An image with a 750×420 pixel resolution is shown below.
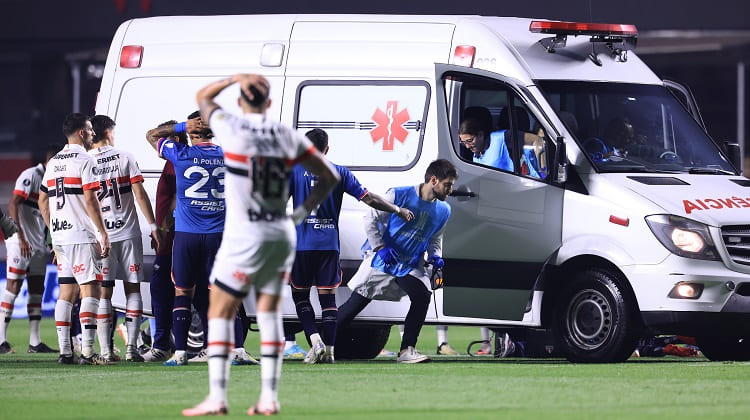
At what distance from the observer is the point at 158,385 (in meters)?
11.5

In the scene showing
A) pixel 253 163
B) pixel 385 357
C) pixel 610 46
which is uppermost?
pixel 610 46

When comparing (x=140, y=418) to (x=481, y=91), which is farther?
(x=481, y=91)

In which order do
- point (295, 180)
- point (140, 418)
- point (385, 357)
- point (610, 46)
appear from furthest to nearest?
point (385, 357) < point (610, 46) < point (295, 180) < point (140, 418)

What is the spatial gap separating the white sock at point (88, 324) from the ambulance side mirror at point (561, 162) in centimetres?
397

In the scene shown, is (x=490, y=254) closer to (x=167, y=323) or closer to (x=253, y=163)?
(x=167, y=323)

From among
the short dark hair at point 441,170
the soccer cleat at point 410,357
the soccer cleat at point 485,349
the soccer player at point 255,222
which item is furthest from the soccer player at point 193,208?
the soccer cleat at point 485,349

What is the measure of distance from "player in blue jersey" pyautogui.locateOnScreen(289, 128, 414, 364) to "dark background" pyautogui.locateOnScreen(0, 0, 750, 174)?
267 centimetres

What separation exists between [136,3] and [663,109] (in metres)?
13.9

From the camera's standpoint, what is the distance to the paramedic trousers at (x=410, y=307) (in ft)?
45.0

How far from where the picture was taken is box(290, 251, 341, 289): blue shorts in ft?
45.0

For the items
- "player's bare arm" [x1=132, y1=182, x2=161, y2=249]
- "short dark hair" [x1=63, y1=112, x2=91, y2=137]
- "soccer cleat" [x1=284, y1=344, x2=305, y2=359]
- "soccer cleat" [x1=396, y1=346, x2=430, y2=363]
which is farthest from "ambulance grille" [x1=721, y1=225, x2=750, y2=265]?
"short dark hair" [x1=63, y1=112, x2=91, y2=137]

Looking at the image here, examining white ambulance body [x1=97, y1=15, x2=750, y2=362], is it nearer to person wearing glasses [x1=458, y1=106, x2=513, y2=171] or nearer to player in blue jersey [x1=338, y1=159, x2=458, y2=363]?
person wearing glasses [x1=458, y1=106, x2=513, y2=171]

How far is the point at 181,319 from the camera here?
13.5 meters

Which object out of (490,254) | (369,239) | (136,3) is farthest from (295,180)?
(136,3)
